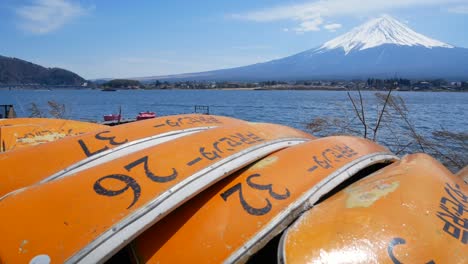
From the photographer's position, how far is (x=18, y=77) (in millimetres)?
142750

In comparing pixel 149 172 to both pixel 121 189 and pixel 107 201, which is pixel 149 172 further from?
pixel 107 201

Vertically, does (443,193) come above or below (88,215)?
below

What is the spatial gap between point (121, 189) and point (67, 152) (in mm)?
907

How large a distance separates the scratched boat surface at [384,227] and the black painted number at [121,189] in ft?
2.64

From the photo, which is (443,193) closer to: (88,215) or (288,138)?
(288,138)

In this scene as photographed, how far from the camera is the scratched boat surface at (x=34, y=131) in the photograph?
4.12m

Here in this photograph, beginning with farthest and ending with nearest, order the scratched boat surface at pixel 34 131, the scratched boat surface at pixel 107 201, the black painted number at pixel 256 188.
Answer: the scratched boat surface at pixel 34 131, the black painted number at pixel 256 188, the scratched boat surface at pixel 107 201

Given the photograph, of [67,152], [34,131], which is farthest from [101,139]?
[34,131]

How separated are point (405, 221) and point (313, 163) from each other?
0.76 meters

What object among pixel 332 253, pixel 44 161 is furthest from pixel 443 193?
pixel 44 161

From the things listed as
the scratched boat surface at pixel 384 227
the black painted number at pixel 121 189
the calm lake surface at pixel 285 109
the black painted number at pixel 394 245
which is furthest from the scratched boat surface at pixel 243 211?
the calm lake surface at pixel 285 109

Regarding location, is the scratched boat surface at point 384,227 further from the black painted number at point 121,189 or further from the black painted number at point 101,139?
the black painted number at point 101,139

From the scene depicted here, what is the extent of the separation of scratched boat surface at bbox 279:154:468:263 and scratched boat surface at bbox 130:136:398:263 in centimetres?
13

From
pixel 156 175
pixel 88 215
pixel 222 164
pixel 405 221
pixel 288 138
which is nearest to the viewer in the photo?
pixel 88 215
